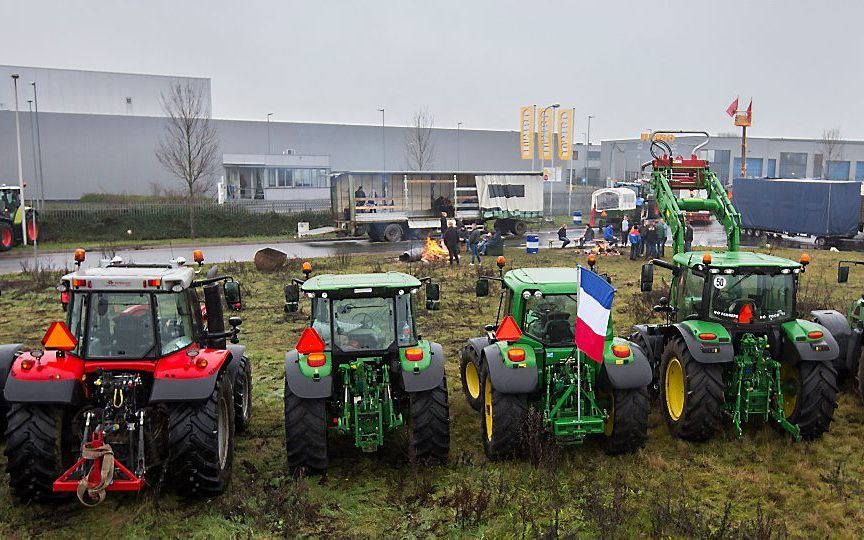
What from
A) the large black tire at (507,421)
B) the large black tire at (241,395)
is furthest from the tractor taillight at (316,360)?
the large black tire at (507,421)

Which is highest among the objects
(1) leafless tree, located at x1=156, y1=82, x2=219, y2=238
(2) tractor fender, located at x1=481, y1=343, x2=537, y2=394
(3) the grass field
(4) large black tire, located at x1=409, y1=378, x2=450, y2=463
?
(1) leafless tree, located at x1=156, y1=82, x2=219, y2=238

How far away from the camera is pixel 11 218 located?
29.5 m

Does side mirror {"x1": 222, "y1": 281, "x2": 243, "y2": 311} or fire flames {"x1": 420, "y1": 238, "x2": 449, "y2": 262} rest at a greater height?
side mirror {"x1": 222, "y1": 281, "x2": 243, "y2": 311}

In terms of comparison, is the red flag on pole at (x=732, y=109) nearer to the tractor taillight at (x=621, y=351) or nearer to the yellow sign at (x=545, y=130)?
the yellow sign at (x=545, y=130)

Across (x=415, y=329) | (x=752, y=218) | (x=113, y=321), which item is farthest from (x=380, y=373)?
(x=752, y=218)

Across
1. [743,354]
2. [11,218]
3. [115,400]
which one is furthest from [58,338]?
[11,218]

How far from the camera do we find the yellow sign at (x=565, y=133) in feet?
151

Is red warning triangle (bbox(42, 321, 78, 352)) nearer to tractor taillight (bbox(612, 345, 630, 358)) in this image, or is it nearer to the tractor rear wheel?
tractor taillight (bbox(612, 345, 630, 358))

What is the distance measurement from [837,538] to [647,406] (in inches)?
84.5

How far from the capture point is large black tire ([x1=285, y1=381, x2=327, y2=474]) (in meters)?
7.59

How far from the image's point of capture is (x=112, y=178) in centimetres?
4816

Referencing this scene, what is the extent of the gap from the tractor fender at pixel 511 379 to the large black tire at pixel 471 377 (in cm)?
151

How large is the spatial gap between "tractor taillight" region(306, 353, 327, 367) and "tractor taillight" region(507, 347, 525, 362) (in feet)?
6.67

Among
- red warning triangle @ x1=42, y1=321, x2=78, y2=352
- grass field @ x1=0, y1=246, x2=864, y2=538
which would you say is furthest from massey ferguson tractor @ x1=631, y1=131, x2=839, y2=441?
red warning triangle @ x1=42, y1=321, x2=78, y2=352
